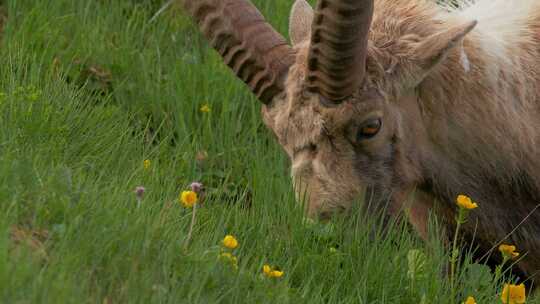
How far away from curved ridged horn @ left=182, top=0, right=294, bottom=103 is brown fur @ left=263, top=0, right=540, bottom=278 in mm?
100

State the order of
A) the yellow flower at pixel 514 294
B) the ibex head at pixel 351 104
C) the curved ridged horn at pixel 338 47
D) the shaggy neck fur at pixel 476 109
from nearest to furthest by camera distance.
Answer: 1. the yellow flower at pixel 514 294
2. the curved ridged horn at pixel 338 47
3. the ibex head at pixel 351 104
4. the shaggy neck fur at pixel 476 109

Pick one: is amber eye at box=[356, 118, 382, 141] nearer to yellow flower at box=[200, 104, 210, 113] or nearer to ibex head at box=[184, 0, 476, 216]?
ibex head at box=[184, 0, 476, 216]

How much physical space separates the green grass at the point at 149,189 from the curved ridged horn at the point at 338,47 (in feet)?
1.89

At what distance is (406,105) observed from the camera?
215 inches

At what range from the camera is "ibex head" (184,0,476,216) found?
17.1 feet

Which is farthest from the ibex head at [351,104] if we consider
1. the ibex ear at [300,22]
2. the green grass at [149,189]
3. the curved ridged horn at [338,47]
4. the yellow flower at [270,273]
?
the yellow flower at [270,273]

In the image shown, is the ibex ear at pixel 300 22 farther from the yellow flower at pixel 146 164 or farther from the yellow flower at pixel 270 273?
the yellow flower at pixel 270 273

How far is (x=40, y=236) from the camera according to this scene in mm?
4031

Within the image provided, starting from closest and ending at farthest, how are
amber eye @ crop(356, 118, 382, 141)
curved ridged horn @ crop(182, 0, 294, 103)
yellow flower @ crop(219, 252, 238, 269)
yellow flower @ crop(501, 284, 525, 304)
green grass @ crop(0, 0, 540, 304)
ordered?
green grass @ crop(0, 0, 540, 304) → yellow flower @ crop(219, 252, 238, 269) → yellow flower @ crop(501, 284, 525, 304) → amber eye @ crop(356, 118, 382, 141) → curved ridged horn @ crop(182, 0, 294, 103)

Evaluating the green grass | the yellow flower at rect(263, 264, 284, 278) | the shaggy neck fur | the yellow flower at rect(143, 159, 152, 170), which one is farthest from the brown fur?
the yellow flower at rect(263, 264, 284, 278)

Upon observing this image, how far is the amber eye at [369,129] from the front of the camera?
5.31 m

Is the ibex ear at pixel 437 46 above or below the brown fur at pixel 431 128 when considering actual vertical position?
above

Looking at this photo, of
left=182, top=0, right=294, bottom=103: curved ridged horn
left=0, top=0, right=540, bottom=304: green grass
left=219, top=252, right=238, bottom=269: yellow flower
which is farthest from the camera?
left=182, top=0, right=294, bottom=103: curved ridged horn

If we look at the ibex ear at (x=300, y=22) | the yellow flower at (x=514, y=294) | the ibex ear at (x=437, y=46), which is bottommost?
the yellow flower at (x=514, y=294)
